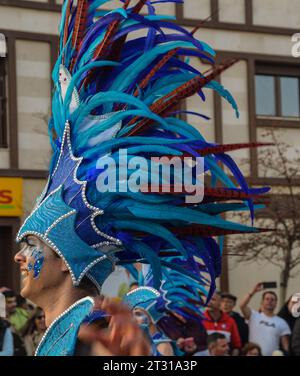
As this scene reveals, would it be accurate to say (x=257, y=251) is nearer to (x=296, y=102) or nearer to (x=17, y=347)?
(x=296, y=102)

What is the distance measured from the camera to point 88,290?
11.9ft

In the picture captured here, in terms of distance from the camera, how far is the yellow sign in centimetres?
1325

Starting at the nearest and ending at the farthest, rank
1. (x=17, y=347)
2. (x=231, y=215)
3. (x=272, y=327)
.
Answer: (x=17, y=347)
(x=272, y=327)
(x=231, y=215)

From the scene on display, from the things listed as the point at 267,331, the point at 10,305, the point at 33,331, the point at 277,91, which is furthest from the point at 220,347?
the point at 277,91

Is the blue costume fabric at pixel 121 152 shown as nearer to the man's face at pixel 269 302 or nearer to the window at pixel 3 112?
the man's face at pixel 269 302

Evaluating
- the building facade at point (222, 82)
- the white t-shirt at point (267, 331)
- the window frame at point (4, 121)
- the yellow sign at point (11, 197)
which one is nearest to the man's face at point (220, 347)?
the white t-shirt at point (267, 331)

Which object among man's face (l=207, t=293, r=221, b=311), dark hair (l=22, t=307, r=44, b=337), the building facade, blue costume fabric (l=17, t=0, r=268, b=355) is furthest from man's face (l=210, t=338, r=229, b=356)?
the building facade

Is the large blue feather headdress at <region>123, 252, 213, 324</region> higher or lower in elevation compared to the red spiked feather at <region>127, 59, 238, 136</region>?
lower

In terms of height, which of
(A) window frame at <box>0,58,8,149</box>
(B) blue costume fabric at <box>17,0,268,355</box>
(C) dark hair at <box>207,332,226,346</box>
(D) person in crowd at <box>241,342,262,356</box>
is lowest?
(D) person in crowd at <box>241,342,262,356</box>

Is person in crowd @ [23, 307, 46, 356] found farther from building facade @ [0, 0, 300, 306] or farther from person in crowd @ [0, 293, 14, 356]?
building facade @ [0, 0, 300, 306]

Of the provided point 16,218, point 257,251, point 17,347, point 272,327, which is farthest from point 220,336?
point 16,218

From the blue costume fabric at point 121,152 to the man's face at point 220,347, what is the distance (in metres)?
3.74

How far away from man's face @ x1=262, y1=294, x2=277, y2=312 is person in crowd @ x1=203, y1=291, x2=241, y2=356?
14.7 inches

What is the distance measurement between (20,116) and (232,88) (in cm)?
325
